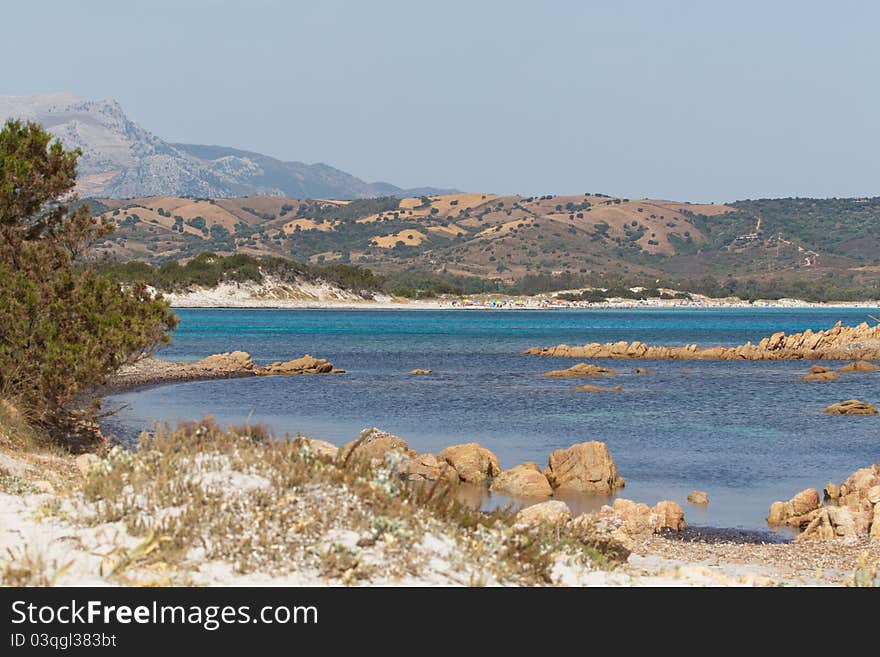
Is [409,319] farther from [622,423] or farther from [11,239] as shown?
[11,239]

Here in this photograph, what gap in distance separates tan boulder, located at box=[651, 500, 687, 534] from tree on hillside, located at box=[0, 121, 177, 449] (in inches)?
424

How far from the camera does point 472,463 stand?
24891 mm

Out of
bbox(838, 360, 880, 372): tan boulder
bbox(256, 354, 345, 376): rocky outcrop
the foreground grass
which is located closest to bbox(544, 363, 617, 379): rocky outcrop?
bbox(256, 354, 345, 376): rocky outcrop

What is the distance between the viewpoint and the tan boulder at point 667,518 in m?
19.2

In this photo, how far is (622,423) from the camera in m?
37.8

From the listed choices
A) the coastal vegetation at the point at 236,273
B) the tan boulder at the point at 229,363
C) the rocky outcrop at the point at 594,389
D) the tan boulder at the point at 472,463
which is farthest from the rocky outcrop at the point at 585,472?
the coastal vegetation at the point at 236,273

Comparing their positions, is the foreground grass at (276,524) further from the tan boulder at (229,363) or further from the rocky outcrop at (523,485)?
the tan boulder at (229,363)

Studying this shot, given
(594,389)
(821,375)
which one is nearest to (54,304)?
(594,389)

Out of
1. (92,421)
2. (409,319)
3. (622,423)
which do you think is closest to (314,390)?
(622,423)

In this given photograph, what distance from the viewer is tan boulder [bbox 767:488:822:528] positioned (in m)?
20.4

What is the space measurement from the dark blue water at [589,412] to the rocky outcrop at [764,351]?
3.15 metres

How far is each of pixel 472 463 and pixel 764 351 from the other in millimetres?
54298
